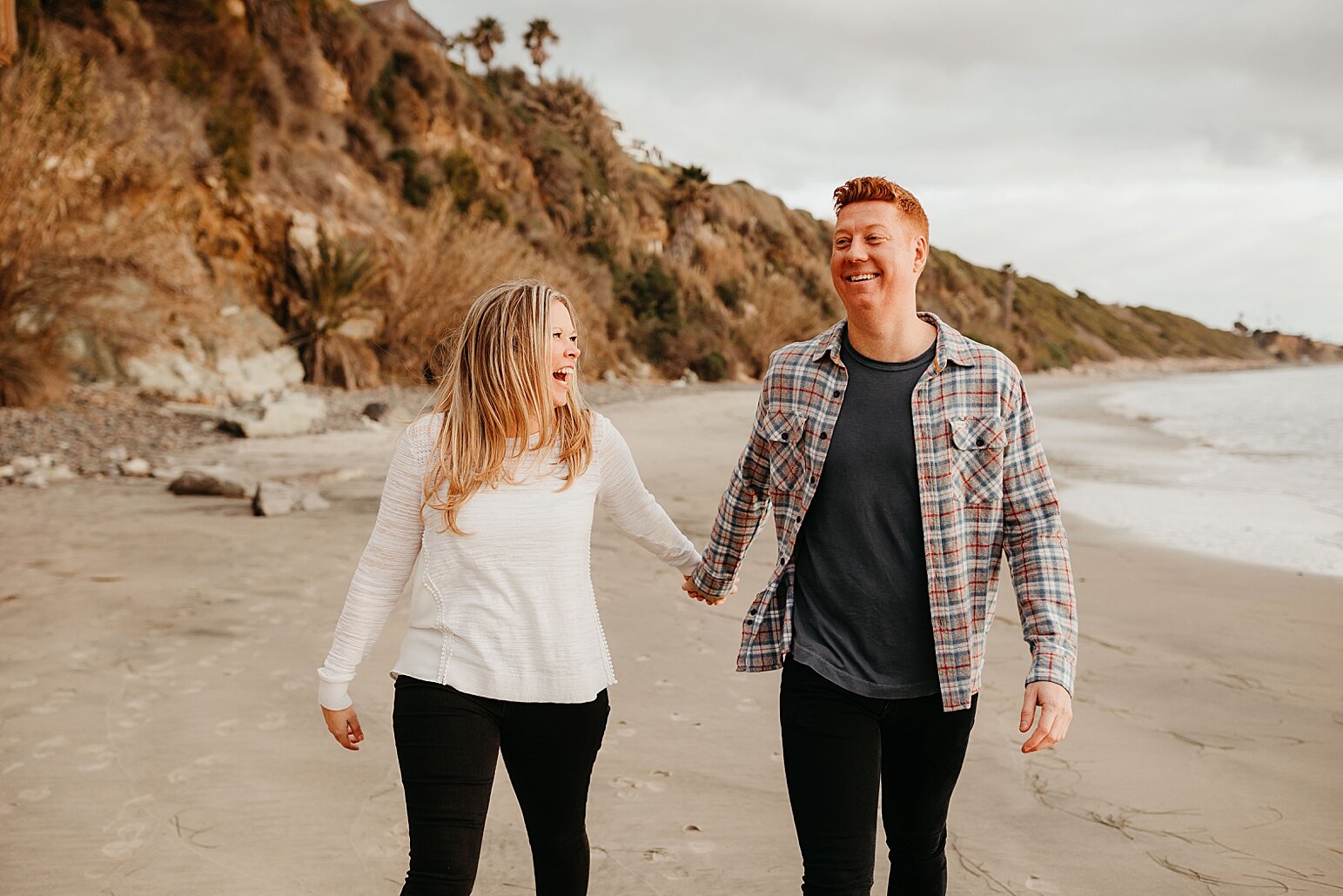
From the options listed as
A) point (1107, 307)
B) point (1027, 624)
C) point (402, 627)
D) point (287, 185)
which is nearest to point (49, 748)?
point (402, 627)

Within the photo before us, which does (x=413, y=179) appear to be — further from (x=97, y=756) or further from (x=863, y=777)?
(x=863, y=777)

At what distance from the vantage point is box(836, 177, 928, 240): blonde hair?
7.12ft

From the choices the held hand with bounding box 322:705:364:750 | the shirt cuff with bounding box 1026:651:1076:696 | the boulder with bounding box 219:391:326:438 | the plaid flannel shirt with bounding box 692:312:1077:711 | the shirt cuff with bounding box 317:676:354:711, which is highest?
the plaid flannel shirt with bounding box 692:312:1077:711

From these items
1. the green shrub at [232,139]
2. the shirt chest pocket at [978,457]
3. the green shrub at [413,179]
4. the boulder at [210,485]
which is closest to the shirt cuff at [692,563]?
the shirt chest pocket at [978,457]

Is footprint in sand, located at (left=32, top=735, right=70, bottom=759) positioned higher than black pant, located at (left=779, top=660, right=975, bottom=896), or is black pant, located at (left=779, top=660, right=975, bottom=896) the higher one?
black pant, located at (left=779, top=660, right=975, bottom=896)

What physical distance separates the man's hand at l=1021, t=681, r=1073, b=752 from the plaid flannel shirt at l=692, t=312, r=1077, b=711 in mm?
21

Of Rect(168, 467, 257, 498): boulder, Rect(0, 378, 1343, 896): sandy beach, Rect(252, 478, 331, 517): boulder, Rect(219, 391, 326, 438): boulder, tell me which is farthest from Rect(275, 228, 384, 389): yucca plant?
Rect(0, 378, 1343, 896): sandy beach

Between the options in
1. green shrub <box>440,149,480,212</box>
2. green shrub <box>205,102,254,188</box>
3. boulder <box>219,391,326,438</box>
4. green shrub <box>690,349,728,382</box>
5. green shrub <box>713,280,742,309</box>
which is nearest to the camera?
boulder <box>219,391,326,438</box>

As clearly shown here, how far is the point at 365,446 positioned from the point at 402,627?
644cm

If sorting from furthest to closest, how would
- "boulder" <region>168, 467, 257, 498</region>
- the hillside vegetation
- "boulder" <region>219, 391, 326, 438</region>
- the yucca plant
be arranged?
the yucca plant < the hillside vegetation < "boulder" <region>219, 391, 326, 438</region> < "boulder" <region>168, 467, 257, 498</region>

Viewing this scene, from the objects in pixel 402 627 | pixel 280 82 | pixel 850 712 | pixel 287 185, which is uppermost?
pixel 280 82

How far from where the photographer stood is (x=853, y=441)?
7.03 ft

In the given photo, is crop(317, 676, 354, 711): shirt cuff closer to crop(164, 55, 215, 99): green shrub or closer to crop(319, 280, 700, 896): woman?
crop(319, 280, 700, 896): woman

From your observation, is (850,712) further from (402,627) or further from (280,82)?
(280,82)
